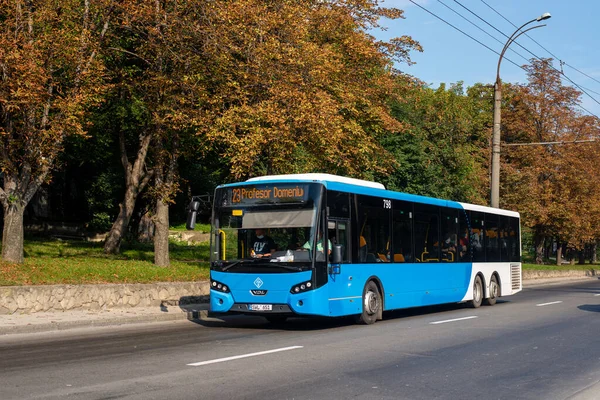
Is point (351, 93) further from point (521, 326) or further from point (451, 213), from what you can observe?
point (521, 326)

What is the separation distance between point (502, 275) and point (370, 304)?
9709 mm

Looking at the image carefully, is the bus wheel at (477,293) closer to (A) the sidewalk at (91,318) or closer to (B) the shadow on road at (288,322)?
(B) the shadow on road at (288,322)

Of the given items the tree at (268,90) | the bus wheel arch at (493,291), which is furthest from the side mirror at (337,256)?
the bus wheel arch at (493,291)

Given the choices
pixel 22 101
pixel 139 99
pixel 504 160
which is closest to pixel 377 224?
pixel 22 101

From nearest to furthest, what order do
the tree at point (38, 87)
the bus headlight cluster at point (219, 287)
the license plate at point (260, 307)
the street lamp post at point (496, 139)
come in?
the license plate at point (260, 307) → the bus headlight cluster at point (219, 287) → the tree at point (38, 87) → the street lamp post at point (496, 139)

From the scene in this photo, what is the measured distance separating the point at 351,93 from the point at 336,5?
524cm

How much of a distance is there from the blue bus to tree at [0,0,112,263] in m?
6.85

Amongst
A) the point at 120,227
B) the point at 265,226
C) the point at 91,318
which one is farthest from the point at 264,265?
the point at 120,227

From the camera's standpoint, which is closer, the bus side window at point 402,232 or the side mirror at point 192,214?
the side mirror at point 192,214

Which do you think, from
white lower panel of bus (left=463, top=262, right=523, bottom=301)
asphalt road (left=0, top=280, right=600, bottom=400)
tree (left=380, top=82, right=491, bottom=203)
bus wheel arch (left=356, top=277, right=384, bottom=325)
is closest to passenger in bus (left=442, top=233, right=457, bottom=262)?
white lower panel of bus (left=463, top=262, right=523, bottom=301)

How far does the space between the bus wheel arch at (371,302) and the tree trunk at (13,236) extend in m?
10.3

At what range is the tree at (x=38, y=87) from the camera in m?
20.8

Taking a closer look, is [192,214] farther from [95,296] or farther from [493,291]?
[493,291]

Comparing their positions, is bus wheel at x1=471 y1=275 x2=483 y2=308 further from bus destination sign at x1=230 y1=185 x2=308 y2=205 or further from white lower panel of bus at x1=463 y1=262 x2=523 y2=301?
bus destination sign at x1=230 y1=185 x2=308 y2=205
